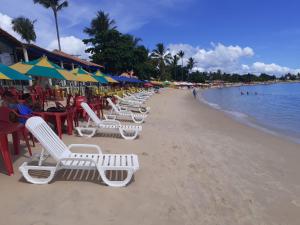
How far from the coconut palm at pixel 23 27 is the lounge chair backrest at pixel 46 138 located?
44.4m

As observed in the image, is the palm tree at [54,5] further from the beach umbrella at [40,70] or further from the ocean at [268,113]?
the beach umbrella at [40,70]

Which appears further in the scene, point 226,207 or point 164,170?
point 164,170

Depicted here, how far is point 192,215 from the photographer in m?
3.41

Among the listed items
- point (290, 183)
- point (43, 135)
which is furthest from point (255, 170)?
point (43, 135)

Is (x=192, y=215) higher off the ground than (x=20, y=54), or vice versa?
(x=20, y=54)

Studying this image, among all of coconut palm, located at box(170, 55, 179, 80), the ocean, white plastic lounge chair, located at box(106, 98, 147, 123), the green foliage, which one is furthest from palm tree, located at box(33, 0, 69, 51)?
coconut palm, located at box(170, 55, 179, 80)

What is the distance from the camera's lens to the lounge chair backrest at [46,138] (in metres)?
3.95

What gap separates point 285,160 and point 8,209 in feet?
18.8

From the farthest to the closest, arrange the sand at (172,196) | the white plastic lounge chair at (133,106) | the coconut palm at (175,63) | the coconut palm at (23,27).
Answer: the coconut palm at (175,63) → the coconut palm at (23,27) → the white plastic lounge chair at (133,106) → the sand at (172,196)

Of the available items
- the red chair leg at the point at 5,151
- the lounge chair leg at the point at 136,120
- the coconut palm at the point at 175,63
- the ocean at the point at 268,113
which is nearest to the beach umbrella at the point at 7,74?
the red chair leg at the point at 5,151

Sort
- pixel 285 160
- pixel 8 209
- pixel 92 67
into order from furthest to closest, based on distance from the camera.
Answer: pixel 92 67 → pixel 285 160 → pixel 8 209

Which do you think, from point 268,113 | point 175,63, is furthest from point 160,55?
point 268,113

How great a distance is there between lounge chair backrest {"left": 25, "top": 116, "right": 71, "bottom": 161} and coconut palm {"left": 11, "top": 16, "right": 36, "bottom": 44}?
44.4 m

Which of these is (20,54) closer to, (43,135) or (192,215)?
(43,135)
